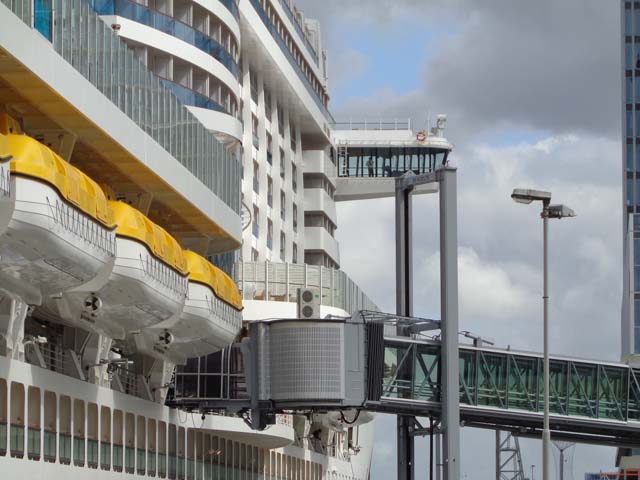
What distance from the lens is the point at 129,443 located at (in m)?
59.3

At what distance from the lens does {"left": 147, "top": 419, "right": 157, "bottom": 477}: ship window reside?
61.9 metres

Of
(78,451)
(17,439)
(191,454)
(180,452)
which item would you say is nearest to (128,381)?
(180,452)

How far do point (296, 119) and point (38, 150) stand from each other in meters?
62.9

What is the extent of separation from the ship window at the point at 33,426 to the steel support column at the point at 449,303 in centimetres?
1581

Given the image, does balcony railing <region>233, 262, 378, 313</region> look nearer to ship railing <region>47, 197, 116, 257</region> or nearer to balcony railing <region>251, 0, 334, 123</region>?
balcony railing <region>251, 0, 334, 123</region>

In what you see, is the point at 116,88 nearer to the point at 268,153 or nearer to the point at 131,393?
the point at 131,393

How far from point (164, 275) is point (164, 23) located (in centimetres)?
1891

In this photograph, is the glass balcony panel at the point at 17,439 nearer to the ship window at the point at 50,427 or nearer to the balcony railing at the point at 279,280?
the ship window at the point at 50,427

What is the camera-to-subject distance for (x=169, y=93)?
6222cm

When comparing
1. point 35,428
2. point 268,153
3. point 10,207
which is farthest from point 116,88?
point 268,153

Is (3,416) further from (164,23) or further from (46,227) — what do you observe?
(164,23)

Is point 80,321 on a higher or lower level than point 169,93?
lower

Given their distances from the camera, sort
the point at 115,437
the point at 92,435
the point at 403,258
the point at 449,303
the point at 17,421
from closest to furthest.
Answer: the point at 17,421 < the point at 92,435 < the point at 115,437 < the point at 449,303 < the point at 403,258

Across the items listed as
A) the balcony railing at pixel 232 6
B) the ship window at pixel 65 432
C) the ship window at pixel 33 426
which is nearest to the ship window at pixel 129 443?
the ship window at pixel 65 432
